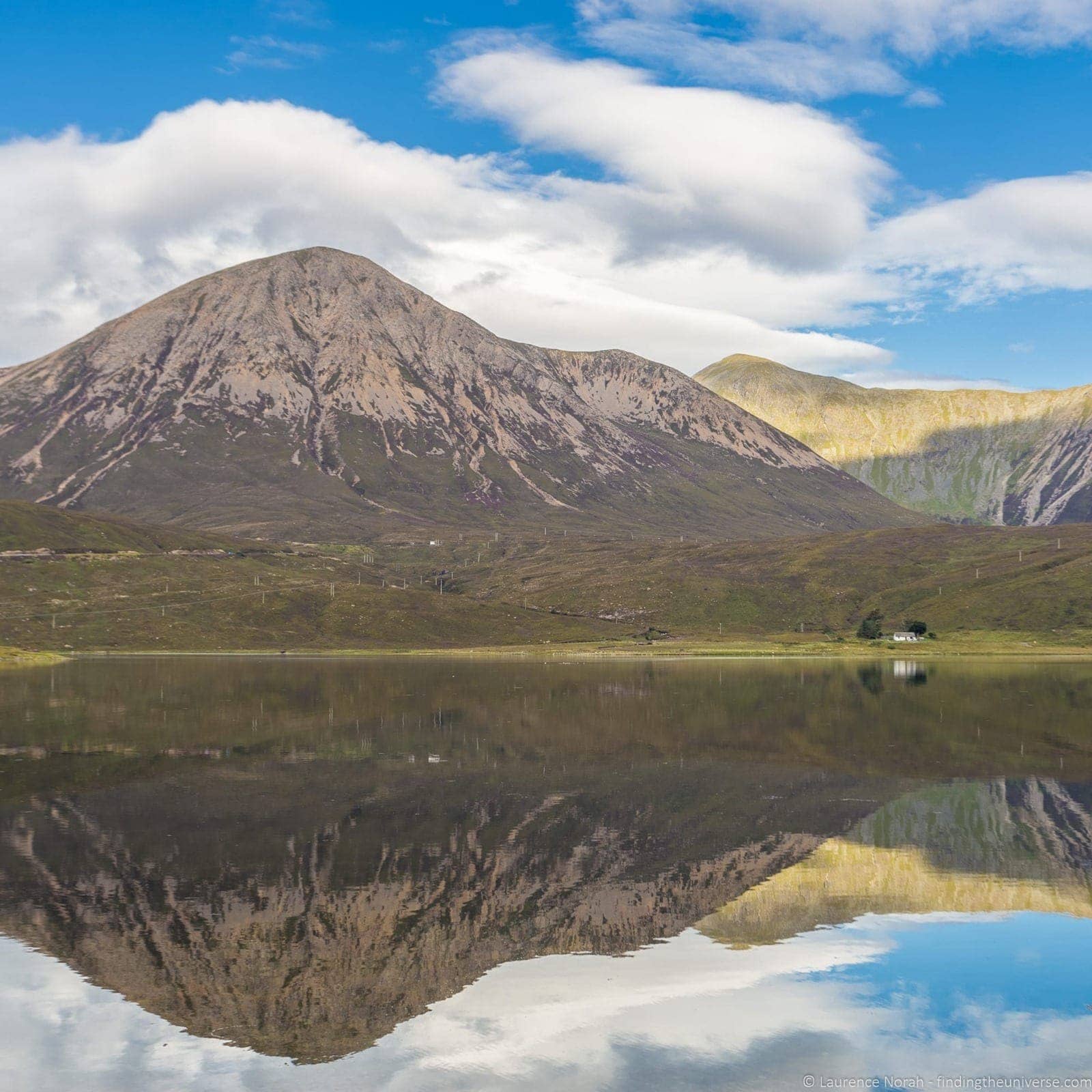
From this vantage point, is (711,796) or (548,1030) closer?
(548,1030)

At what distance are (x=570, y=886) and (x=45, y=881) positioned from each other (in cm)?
1867

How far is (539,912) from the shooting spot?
3491 centimetres

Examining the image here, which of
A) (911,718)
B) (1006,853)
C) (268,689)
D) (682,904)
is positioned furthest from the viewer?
(268,689)

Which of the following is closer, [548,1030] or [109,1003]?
[548,1030]

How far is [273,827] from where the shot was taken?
1868 inches

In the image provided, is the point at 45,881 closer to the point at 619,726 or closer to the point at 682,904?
the point at 682,904

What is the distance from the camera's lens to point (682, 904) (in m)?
36.1

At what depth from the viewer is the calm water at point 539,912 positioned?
24016 millimetres

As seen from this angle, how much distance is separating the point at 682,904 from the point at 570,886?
4.10 metres

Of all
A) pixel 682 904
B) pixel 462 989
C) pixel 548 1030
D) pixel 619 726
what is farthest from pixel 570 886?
pixel 619 726

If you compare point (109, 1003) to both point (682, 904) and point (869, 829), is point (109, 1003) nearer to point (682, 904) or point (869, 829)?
point (682, 904)

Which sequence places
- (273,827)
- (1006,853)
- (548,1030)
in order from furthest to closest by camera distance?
(273,827) → (1006,853) → (548,1030)

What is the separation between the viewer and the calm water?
24016 millimetres

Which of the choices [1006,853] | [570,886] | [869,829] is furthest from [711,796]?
[570,886]
